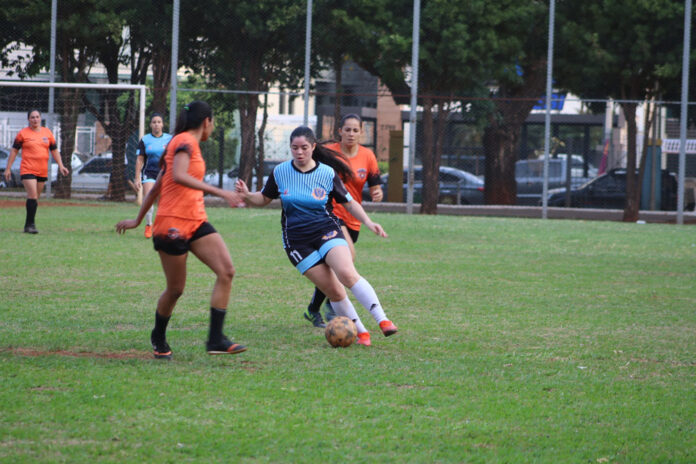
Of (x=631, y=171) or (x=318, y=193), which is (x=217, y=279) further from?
(x=631, y=171)

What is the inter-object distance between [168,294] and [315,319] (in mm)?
2041

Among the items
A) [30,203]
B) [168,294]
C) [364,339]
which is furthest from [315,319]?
[30,203]

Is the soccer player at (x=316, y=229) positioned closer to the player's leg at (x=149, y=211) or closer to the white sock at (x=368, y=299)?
the white sock at (x=368, y=299)

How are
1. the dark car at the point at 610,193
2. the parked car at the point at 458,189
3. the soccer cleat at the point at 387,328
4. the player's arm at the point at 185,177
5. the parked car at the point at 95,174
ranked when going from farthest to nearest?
the parked car at the point at 458,189
the parked car at the point at 95,174
the dark car at the point at 610,193
the soccer cleat at the point at 387,328
the player's arm at the point at 185,177

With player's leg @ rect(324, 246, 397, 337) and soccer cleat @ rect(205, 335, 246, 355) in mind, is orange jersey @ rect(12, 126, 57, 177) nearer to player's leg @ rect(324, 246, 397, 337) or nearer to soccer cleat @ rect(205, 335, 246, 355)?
player's leg @ rect(324, 246, 397, 337)

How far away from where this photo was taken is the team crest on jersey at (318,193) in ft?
24.1

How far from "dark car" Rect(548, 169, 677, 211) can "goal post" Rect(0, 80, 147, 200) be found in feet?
43.0

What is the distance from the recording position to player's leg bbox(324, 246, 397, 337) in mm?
7262

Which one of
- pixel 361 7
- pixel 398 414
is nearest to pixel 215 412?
pixel 398 414

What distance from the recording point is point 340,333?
7.05 m

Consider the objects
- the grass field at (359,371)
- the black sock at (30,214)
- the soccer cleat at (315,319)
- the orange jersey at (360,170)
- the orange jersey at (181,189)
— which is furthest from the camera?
the black sock at (30,214)

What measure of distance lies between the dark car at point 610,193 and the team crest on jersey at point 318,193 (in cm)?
2209

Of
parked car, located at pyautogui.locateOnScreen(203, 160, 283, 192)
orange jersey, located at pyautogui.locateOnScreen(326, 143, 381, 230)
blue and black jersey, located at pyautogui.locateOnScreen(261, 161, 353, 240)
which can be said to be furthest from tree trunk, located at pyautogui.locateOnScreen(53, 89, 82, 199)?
blue and black jersey, located at pyautogui.locateOnScreen(261, 161, 353, 240)

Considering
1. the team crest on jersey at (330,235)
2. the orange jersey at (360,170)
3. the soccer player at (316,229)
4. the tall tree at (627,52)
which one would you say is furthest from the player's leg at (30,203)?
the tall tree at (627,52)
